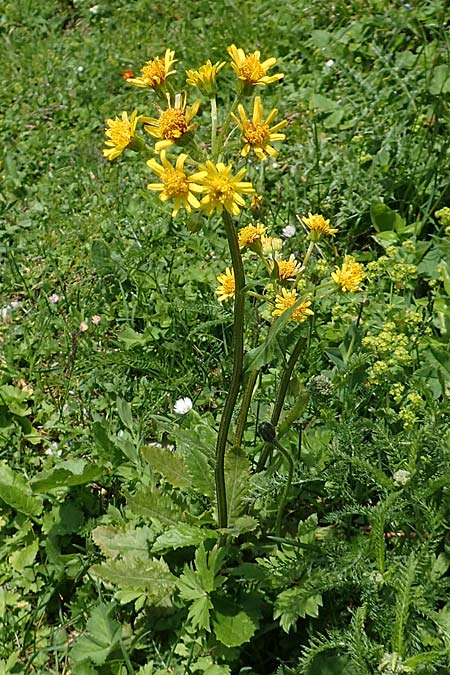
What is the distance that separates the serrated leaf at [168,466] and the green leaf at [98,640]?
385 millimetres

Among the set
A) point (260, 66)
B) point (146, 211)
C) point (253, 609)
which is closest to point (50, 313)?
point (146, 211)

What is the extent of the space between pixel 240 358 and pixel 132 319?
125 cm

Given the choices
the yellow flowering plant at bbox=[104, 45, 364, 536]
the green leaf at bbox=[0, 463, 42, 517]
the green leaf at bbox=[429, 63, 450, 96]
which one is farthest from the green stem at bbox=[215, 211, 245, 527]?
the green leaf at bbox=[429, 63, 450, 96]

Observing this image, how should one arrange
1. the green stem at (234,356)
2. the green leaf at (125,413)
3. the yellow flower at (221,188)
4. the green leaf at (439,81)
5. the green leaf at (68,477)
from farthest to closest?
1. the green leaf at (439,81)
2. the green leaf at (125,413)
3. the green leaf at (68,477)
4. the green stem at (234,356)
5. the yellow flower at (221,188)

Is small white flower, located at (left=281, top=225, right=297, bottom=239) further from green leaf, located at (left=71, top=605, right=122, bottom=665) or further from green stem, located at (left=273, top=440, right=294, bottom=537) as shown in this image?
green leaf, located at (left=71, top=605, right=122, bottom=665)

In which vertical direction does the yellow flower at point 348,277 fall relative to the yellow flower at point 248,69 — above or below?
below

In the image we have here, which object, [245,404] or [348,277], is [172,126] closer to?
[348,277]

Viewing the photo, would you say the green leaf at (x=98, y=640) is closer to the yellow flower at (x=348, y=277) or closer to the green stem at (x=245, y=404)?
the green stem at (x=245, y=404)

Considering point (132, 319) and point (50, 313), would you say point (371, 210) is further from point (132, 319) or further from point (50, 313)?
point (50, 313)

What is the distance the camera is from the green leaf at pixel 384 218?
9.54ft

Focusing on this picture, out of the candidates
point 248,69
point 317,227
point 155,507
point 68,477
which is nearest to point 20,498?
point 68,477

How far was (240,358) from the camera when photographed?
1.63 metres

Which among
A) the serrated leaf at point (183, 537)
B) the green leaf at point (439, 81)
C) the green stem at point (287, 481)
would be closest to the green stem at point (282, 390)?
the green stem at point (287, 481)

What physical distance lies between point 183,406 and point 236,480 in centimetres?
56
